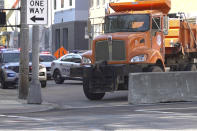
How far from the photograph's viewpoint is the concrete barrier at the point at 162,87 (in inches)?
755

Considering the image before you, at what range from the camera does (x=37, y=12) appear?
1961 centimetres

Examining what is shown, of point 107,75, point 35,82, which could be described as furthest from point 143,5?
point 35,82

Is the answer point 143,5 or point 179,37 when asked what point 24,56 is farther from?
point 179,37

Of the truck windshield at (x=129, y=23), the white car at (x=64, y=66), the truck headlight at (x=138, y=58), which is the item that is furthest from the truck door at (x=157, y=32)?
the white car at (x=64, y=66)

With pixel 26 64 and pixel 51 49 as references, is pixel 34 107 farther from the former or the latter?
pixel 51 49

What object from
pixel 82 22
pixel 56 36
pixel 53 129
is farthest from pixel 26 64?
pixel 56 36

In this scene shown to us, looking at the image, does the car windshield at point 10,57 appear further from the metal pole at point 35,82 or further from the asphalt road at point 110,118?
the metal pole at point 35,82

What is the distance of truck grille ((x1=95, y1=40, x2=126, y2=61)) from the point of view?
20.3 meters

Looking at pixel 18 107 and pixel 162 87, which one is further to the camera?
pixel 162 87

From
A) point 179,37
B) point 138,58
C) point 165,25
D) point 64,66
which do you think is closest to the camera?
point 138,58

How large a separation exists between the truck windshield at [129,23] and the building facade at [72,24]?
36123mm

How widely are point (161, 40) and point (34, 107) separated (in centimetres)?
560

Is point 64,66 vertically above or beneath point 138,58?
beneath

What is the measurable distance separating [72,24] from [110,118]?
146ft
